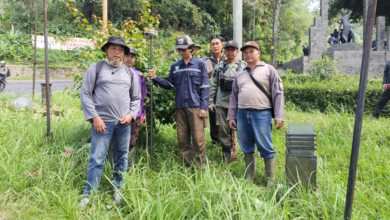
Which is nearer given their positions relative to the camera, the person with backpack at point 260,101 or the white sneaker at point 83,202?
the white sneaker at point 83,202

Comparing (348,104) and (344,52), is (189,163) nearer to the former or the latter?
(348,104)

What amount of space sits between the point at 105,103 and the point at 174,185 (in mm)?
1196

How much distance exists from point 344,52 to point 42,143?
1675 centimetres

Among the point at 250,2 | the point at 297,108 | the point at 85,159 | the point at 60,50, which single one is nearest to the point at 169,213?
the point at 85,159

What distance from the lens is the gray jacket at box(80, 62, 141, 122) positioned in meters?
2.78

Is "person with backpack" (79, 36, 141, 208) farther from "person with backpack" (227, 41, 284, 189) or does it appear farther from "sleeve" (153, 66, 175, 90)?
"person with backpack" (227, 41, 284, 189)

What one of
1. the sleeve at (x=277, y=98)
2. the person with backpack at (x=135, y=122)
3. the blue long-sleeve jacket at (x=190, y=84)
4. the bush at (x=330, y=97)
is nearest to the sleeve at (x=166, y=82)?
the blue long-sleeve jacket at (x=190, y=84)

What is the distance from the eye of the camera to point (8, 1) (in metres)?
28.9

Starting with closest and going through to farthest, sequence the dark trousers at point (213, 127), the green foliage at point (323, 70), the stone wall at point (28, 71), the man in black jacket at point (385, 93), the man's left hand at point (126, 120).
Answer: the man's left hand at point (126, 120)
the dark trousers at point (213, 127)
the man in black jacket at point (385, 93)
the green foliage at point (323, 70)
the stone wall at point (28, 71)

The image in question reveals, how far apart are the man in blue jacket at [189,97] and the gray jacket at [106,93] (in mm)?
692

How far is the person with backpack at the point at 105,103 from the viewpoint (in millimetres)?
2783

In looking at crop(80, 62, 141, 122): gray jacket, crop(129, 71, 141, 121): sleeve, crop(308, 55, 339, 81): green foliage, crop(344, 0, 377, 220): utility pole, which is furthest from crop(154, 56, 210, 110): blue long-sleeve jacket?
crop(308, 55, 339, 81): green foliage

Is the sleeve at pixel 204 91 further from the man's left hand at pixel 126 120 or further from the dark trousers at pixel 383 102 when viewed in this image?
the dark trousers at pixel 383 102

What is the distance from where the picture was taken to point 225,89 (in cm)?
404
